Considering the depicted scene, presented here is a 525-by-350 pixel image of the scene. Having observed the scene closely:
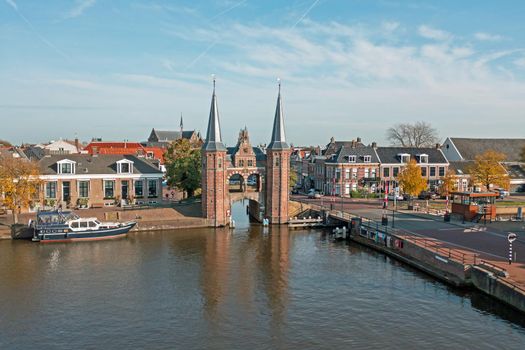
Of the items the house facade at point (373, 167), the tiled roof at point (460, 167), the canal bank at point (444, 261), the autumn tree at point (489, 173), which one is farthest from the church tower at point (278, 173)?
the tiled roof at point (460, 167)

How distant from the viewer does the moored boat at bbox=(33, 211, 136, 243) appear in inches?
1738

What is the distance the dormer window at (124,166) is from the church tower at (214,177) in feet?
35.1

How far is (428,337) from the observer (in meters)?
23.5

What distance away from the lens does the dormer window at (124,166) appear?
58.7 m

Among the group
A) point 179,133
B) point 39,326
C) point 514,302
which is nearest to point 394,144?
point 179,133

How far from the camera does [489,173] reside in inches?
2539

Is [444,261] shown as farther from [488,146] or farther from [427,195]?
[488,146]

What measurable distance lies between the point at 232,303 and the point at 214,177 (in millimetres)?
26502

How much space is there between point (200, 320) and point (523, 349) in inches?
615

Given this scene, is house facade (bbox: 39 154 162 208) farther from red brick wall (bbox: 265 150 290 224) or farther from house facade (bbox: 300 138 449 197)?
house facade (bbox: 300 138 449 197)

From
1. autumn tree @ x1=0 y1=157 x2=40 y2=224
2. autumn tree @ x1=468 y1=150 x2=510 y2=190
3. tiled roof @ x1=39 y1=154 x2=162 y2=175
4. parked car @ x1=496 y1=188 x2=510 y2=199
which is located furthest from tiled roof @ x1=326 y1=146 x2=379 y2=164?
autumn tree @ x1=0 y1=157 x2=40 y2=224

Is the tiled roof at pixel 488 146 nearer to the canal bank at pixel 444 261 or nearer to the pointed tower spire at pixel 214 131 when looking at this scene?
the canal bank at pixel 444 261

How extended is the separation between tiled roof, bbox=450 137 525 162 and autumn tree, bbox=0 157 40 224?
67.5m

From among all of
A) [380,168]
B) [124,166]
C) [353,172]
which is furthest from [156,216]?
[380,168]
